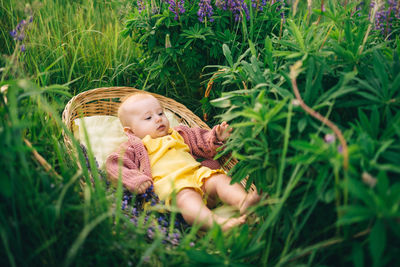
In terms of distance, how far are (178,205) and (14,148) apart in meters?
1.03

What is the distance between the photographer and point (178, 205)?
1.93 m

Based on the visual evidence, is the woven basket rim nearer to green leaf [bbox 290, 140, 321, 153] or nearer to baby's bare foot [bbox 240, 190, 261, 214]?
baby's bare foot [bbox 240, 190, 261, 214]

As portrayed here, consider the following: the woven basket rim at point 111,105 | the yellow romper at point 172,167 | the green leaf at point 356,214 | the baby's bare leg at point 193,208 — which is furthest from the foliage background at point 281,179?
the woven basket rim at point 111,105

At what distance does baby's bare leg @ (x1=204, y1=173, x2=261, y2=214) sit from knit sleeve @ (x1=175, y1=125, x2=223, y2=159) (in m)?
0.29

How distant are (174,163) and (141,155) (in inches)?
9.6

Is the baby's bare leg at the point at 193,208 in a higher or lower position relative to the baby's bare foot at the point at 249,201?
lower

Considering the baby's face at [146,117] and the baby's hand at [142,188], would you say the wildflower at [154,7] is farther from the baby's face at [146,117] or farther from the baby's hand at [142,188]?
the baby's hand at [142,188]

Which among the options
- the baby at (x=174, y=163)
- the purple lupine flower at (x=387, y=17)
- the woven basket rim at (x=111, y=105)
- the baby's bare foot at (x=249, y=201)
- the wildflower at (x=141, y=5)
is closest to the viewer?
the baby's bare foot at (x=249, y=201)

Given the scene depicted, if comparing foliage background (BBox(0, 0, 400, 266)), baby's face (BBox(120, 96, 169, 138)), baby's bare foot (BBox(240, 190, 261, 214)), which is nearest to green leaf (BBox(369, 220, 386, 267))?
foliage background (BBox(0, 0, 400, 266))

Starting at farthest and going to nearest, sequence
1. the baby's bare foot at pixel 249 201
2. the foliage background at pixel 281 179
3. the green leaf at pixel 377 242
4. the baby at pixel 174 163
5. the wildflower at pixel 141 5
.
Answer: the wildflower at pixel 141 5 < the baby at pixel 174 163 < the baby's bare foot at pixel 249 201 < the foliage background at pixel 281 179 < the green leaf at pixel 377 242

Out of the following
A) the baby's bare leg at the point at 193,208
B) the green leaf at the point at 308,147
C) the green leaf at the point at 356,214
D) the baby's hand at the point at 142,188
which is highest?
the green leaf at the point at 308,147

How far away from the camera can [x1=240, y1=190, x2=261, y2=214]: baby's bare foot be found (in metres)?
1.71

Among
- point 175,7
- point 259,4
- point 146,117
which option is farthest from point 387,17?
point 146,117

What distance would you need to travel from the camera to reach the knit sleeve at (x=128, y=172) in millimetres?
1914
